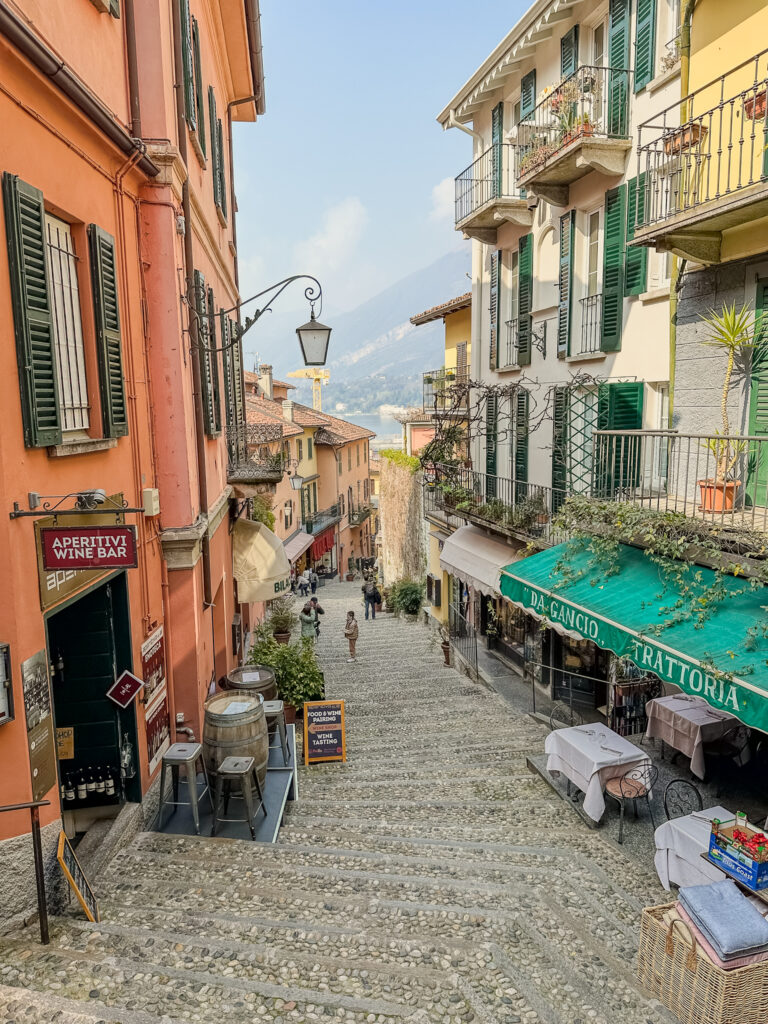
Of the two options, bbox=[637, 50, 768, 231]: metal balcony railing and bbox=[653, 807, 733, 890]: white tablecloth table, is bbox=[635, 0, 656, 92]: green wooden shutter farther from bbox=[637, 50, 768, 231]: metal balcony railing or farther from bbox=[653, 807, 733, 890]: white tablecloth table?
bbox=[653, 807, 733, 890]: white tablecloth table

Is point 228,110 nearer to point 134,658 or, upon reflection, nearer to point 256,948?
point 134,658

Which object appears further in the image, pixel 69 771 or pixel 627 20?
pixel 627 20

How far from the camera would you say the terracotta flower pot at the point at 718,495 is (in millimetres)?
7449

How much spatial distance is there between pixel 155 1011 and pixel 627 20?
44.9 ft

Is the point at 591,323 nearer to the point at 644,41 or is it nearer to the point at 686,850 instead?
the point at 644,41

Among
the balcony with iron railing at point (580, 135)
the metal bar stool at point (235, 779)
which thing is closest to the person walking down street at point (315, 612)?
the metal bar stool at point (235, 779)

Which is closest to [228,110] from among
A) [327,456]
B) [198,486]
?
[198,486]

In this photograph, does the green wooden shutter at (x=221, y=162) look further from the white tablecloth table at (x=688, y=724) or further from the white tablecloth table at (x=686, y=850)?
the white tablecloth table at (x=686, y=850)

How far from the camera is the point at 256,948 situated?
467cm

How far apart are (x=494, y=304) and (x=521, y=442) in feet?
12.1

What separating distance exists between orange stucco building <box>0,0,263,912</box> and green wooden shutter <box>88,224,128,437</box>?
2 centimetres

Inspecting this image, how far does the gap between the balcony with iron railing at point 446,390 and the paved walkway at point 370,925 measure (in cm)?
1200

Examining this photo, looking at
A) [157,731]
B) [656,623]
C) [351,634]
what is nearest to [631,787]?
[656,623]

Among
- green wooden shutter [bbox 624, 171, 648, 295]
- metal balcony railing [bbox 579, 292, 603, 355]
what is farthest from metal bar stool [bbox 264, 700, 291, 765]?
green wooden shutter [bbox 624, 171, 648, 295]
